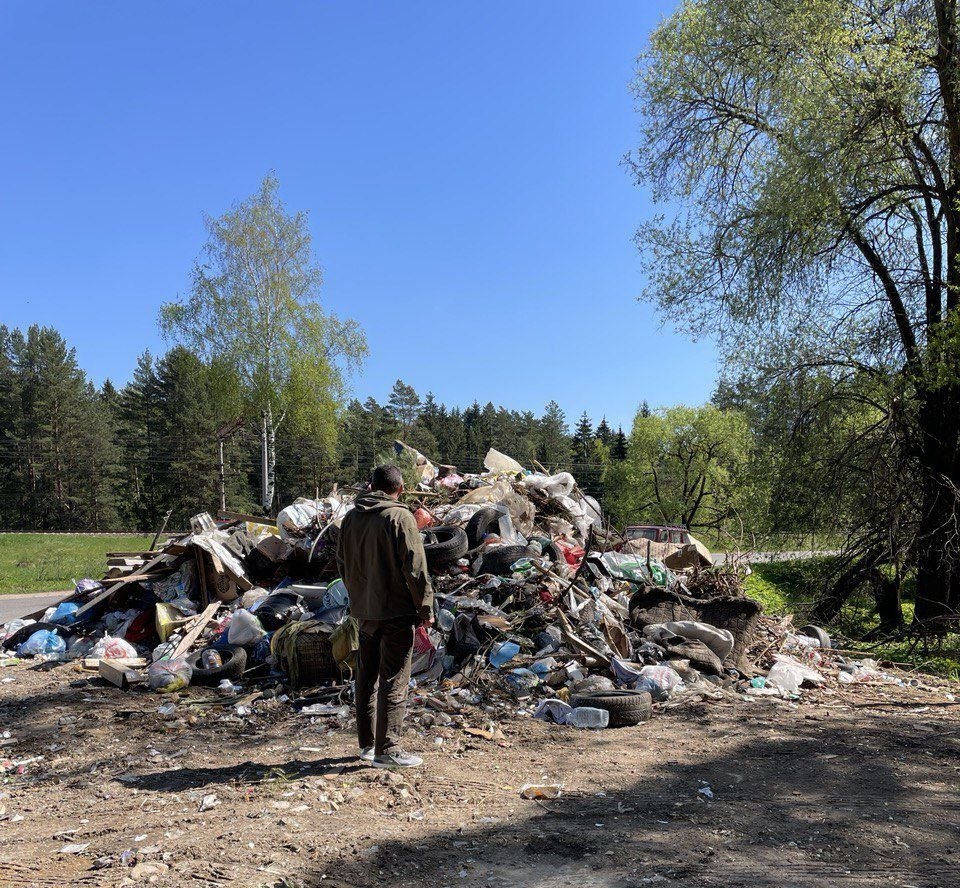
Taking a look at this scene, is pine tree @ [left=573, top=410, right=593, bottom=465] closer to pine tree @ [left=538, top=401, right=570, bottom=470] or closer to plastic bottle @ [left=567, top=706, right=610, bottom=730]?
pine tree @ [left=538, top=401, right=570, bottom=470]

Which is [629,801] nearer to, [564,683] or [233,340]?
[564,683]

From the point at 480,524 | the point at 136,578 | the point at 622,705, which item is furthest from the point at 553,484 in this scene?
the point at 136,578

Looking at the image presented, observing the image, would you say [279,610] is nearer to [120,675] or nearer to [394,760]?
[120,675]

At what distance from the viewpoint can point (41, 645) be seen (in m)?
8.98

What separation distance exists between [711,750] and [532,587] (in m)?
2.94

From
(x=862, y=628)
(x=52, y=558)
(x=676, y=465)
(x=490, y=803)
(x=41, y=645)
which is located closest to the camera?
(x=490, y=803)

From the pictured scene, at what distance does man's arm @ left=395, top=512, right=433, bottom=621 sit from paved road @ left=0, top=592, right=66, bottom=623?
9621mm

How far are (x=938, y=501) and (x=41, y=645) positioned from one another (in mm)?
13299

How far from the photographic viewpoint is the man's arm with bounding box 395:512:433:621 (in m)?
4.62

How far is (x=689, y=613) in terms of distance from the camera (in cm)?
787

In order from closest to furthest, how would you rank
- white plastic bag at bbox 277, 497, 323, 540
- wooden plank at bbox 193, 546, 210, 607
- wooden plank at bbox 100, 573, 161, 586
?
wooden plank at bbox 193, 546, 210, 607 → wooden plank at bbox 100, 573, 161, 586 → white plastic bag at bbox 277, 497, 323, 540

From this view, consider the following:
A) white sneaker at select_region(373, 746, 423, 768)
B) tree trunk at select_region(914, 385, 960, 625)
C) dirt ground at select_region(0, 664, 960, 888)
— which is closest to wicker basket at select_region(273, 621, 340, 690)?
dirt ground at select_region(0, 664, 960, 888)

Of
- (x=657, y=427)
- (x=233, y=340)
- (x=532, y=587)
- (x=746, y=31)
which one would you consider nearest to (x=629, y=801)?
(x=532, y=587)

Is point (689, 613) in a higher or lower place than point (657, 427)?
lower
